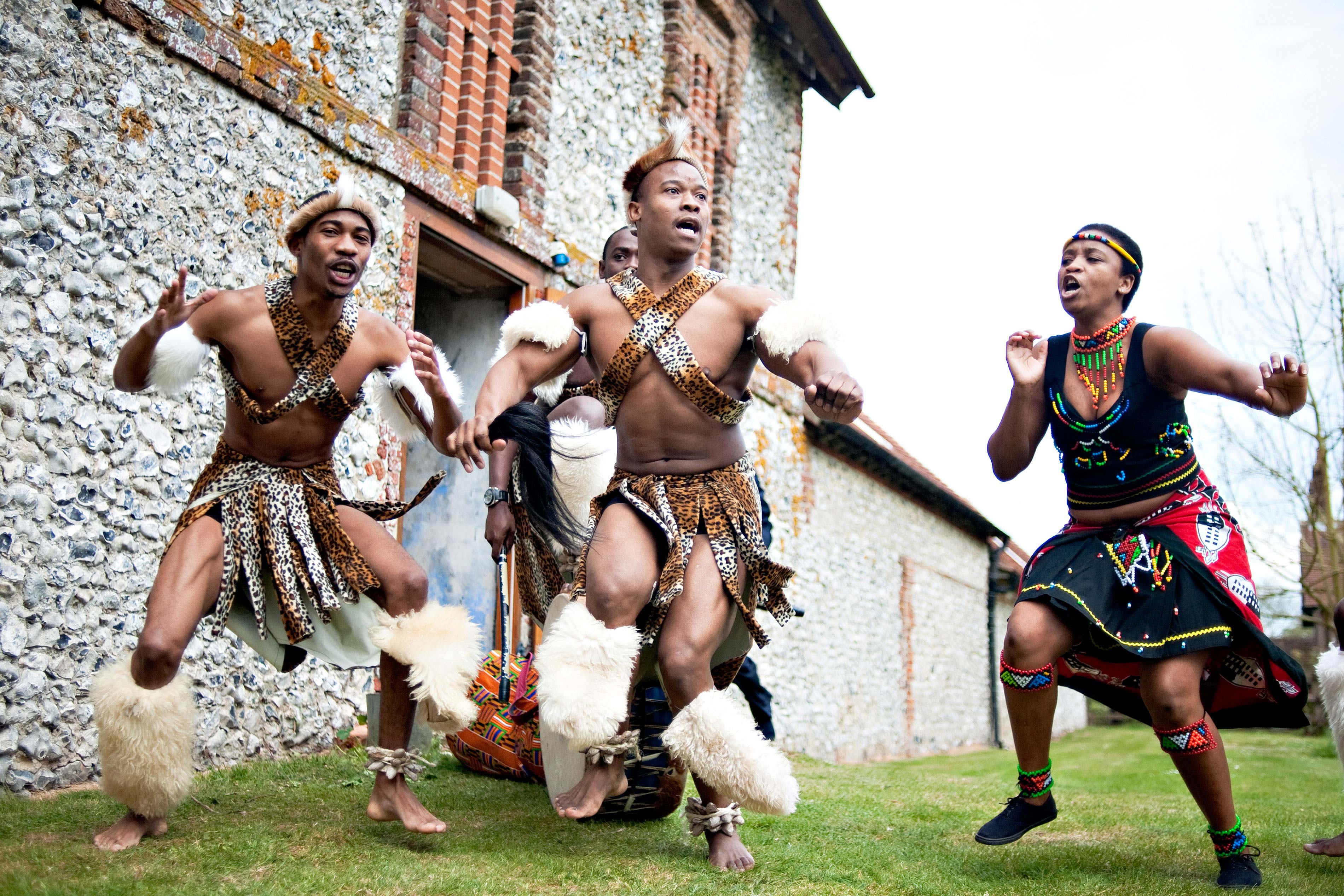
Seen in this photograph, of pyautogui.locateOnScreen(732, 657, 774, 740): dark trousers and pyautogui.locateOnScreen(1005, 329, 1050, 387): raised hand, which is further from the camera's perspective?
pyautogui.locateOnScreen(732, 657, 774, 740): dark trousers

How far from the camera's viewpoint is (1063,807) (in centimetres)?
531

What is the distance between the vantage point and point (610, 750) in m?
3.14

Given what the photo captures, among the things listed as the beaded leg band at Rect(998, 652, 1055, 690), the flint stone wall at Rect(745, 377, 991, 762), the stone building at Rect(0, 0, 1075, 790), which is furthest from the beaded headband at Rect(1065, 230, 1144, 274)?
the flint stone wall at Rect(745, 377, 991, 762)

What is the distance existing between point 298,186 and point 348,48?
0.98 m

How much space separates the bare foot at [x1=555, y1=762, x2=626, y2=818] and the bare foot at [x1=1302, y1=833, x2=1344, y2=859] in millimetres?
2378

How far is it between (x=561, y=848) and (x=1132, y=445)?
2251 millimetres

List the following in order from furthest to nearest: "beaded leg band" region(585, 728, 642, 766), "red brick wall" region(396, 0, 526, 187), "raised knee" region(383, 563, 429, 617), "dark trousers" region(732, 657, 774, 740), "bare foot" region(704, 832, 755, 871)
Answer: "red brick wall" region(396, 0, 526, 187)
"dark trousers" region(732, 657, 774, 740)
"raised knee" region(383, 563, 429, 617)
"bare foot" region(704, 832, 755, 871)
"beaded leg band" region(585, 728, 642, 766)

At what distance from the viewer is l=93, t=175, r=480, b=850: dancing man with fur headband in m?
3.33

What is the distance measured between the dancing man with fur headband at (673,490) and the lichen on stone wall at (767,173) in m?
7.42

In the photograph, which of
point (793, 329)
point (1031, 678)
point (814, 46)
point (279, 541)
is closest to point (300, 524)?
point (279, 541)

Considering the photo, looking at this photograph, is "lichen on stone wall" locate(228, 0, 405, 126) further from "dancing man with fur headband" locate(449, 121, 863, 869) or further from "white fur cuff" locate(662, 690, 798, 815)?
"white fur cuff" locate(662, 690, 798, 815)

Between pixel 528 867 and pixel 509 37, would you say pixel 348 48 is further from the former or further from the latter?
pixel 528 867

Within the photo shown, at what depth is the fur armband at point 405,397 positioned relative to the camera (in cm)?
392

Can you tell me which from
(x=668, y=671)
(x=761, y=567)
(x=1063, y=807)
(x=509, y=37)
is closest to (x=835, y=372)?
(x=761, y=567)
